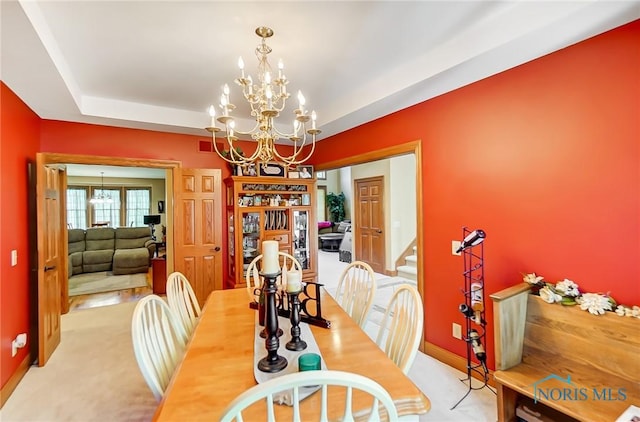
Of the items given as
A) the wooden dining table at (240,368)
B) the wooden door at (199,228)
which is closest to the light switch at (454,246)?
the wooden dining table at (240,368)

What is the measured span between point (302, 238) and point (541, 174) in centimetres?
323

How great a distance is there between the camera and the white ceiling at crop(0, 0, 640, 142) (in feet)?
5.87

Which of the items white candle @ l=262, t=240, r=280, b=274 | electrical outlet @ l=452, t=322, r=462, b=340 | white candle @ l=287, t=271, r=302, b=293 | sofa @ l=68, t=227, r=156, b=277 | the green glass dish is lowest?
electrical outlet @ l=452, t=322, r=462, b=340

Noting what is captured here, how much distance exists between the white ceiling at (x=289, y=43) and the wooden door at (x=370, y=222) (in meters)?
3.19

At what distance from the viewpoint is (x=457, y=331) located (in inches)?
107

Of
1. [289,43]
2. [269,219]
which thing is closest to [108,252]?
[269,219]

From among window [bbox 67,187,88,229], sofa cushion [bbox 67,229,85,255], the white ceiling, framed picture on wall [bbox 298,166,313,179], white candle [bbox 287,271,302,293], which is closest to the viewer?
white candle [bbox 287,271,302,293]

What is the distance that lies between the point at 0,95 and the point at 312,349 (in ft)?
9.81

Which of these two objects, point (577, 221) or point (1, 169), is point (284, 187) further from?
point (577, 221)

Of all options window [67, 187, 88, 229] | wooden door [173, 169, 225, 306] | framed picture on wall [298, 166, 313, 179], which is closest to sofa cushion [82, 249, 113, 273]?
window [67, 187, 88, 229]

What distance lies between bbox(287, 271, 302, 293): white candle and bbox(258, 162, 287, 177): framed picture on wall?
2.83 meters

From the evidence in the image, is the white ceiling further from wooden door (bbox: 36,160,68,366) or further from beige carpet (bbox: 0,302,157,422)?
beige carpet (bbox: 0,302,157,422)

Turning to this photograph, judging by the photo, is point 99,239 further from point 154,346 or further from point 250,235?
point 154,346

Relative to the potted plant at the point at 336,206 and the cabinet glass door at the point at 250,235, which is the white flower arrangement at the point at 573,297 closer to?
the cabinet glass door at the point at 250,235
